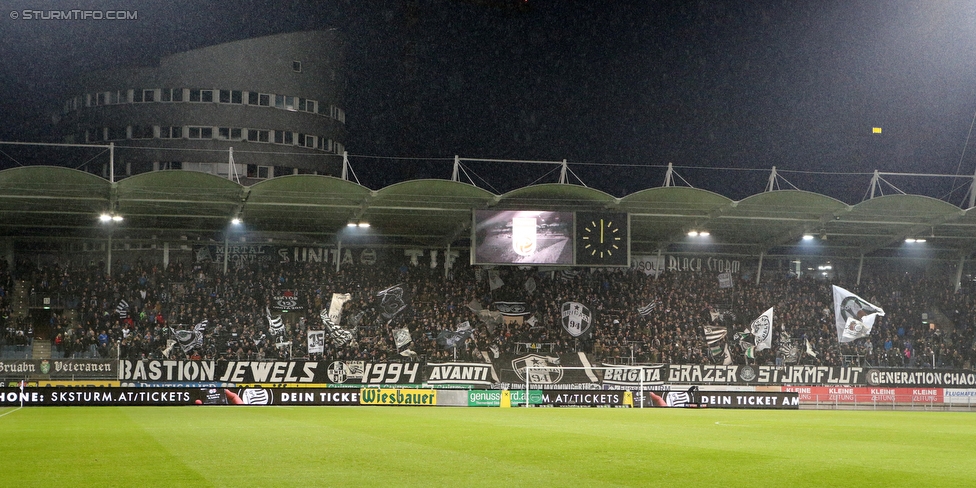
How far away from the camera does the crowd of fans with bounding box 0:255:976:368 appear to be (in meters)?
42.1

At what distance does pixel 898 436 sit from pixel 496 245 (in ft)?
75.3

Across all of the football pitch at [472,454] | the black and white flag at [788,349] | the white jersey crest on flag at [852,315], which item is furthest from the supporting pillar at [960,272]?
the football pitch at [472,454]

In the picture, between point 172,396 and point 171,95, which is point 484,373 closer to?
point 172,396

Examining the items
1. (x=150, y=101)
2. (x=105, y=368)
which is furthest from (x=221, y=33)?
(x=105, y=368)

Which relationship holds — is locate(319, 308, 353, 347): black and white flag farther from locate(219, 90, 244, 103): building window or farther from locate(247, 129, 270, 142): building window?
locate(219, 90, 244, 103): building window

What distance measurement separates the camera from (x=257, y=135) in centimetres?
6412

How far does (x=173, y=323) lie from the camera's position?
4228 centimetres

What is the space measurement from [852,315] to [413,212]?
23.2 meters

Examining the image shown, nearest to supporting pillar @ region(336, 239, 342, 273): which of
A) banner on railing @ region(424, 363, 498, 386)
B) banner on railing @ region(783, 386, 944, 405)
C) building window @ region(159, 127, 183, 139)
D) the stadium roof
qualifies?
the stadium roof

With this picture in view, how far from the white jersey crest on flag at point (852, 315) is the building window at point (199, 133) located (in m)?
40.4

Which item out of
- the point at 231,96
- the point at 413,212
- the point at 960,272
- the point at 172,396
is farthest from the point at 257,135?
the point at 960,272

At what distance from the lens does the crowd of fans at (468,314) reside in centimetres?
4206

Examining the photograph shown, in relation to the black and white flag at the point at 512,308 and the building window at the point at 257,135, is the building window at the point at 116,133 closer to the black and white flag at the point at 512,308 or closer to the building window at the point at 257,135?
the building window at the point at 257,135

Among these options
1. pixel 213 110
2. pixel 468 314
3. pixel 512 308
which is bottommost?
pixel 468 314
